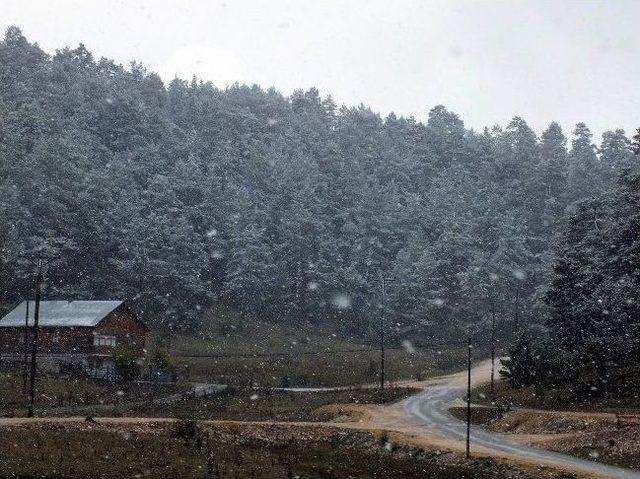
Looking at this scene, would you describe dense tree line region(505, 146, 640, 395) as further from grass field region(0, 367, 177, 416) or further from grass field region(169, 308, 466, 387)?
grass field region(0, 367, 177, 416)

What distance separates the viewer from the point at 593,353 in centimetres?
5028

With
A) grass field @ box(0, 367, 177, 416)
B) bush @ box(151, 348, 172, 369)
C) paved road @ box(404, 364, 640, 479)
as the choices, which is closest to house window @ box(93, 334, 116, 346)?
bush @ box(151, 348, 172, 369)

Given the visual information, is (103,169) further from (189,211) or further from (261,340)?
(261,340)

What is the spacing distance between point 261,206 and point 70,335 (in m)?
51.6

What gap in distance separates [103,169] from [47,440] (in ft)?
254

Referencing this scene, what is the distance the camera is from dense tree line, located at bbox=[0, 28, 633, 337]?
316 ft

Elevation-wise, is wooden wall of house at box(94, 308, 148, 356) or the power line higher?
wooden wall of house at box(94, 308, 148, 356)

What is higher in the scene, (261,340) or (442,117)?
(442,117)

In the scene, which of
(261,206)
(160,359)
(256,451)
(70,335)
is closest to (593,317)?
(256,451)

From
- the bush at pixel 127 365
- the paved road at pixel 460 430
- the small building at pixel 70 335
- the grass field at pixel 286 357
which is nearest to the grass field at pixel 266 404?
the paved road at pixel 460 430

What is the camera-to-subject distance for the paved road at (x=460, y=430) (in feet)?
106

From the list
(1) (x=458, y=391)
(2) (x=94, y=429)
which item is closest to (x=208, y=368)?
(1) (x=458, y=391)

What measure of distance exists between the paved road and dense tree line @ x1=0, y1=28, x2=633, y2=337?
27694 millimetres

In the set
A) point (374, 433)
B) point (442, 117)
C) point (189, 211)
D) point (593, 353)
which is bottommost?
point (374, 433)
